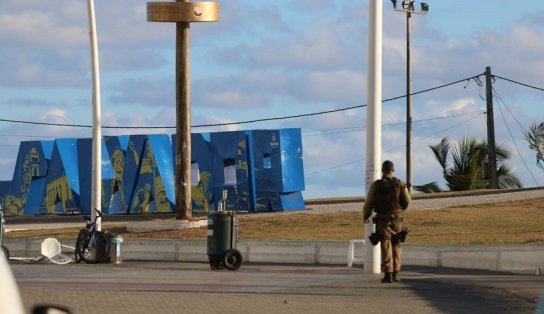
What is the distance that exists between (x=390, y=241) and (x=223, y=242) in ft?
19.4

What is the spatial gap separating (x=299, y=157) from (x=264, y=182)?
5.67 feet

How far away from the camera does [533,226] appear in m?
33.9

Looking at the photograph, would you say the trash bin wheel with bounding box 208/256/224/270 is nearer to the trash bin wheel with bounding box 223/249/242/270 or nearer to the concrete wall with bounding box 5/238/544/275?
the trash bin wheel with bounding box 223/249/242/270

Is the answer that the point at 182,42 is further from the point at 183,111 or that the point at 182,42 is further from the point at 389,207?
the point at 389,207

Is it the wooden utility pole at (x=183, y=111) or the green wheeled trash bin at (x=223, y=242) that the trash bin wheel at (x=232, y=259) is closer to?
the green wheeled trash bin at (x=223, y=242)

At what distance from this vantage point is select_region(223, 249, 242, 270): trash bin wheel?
22.0 metres

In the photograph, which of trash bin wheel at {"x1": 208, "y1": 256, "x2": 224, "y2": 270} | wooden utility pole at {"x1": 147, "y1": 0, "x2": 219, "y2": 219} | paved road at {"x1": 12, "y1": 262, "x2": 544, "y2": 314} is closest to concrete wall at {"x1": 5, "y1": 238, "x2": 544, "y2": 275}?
paved road at {"x1": 12, "y1": 262, "x2": 544, "y2": 314}

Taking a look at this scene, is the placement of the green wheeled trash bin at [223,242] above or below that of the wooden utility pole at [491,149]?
below

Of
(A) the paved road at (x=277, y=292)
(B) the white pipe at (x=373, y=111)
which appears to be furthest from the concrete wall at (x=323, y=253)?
(B) the white pipe at (x=373, y=111)

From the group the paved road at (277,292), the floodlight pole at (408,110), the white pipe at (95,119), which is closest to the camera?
the paved road at (277,292)

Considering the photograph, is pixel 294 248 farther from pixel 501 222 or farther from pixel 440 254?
pixel 501 222

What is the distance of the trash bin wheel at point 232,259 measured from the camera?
2197cm

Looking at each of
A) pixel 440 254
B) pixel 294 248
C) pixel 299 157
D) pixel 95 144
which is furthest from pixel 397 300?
pixel 299 157

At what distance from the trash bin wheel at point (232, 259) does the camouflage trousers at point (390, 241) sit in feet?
17.7
